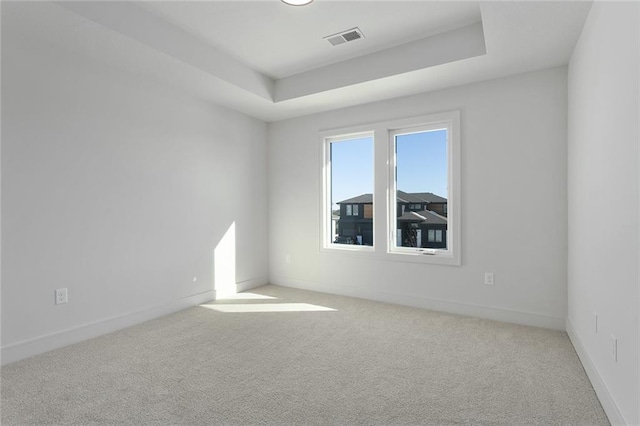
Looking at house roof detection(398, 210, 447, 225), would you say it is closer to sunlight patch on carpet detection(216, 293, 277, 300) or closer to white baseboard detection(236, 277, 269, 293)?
sunlight patch on carpet detection(216, 293, 277, 300)

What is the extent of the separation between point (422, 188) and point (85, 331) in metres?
3.57

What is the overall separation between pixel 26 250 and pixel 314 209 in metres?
3.01

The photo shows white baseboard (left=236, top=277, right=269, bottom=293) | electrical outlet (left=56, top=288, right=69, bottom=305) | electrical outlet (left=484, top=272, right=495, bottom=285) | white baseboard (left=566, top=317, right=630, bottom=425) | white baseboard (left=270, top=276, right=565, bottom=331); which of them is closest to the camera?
white baseboard (left=566, top=317, right=630, bottom=425)

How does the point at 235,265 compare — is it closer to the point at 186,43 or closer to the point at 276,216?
the point at 276,216

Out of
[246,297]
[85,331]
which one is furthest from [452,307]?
[85,331]

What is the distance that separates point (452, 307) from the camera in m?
3.68

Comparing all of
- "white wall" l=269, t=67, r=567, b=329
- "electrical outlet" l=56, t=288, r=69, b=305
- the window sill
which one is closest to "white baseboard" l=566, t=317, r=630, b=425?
"white wall" l=269, t=67, r=567, b=329

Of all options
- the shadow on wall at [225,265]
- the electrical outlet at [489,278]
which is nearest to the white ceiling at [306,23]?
the shadow on wall at [225,265]

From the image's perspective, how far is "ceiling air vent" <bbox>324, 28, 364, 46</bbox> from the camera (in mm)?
3080

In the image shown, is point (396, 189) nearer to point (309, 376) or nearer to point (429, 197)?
point (429, 197)

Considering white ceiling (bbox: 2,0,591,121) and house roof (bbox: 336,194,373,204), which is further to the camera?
house roof (bbox: 336,194,373,204)

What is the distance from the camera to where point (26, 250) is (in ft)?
8.65

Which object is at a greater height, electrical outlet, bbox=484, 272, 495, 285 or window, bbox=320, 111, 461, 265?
window, bbox=320, 111, 461, 265

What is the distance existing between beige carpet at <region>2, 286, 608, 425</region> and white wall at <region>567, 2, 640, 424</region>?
30 cm
